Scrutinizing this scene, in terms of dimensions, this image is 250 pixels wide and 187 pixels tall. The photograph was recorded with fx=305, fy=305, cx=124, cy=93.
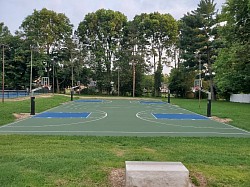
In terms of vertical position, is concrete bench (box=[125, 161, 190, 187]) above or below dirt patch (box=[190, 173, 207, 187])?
above

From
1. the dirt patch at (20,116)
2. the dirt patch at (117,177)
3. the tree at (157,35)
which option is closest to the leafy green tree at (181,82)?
the tree at (157,35)

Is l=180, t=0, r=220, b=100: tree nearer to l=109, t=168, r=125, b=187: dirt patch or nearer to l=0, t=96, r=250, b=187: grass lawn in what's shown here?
l=0, t=96, r=250, b=187: grass lawn

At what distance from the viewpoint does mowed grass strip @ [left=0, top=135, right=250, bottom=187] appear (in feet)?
13.4

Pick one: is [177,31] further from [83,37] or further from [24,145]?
[24,145]

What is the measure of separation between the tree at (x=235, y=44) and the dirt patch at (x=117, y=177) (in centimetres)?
1363

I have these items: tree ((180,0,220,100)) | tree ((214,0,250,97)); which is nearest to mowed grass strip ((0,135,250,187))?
tree ((214,0,250,97))

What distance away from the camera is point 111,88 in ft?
158

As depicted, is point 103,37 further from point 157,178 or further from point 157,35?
point 157,178

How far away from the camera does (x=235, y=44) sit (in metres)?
19.3

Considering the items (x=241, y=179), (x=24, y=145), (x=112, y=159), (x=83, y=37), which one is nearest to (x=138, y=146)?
(x=112, y=159)

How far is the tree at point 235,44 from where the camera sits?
54.3ft

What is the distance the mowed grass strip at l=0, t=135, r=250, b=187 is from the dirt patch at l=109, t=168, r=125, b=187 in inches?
2.8

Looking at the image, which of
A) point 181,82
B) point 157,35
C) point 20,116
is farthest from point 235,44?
point 157,35

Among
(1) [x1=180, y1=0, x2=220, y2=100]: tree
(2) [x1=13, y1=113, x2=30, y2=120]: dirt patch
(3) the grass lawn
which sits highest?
(1) [x1=180, y1=0, x2=220, y2=100]: tree
